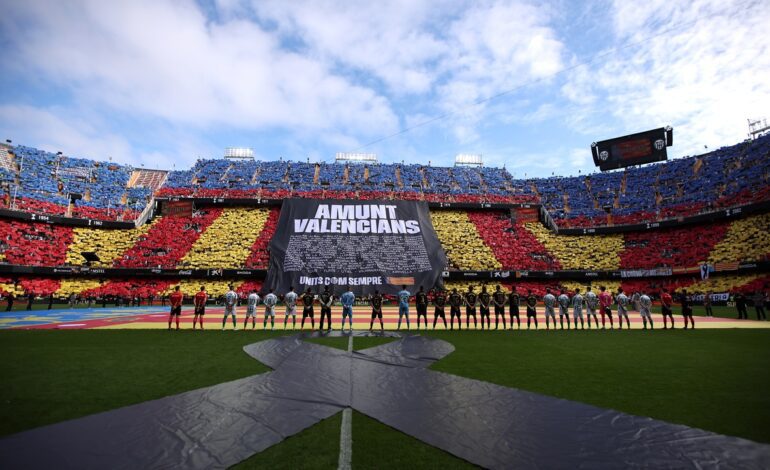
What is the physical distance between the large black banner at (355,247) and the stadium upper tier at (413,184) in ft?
19.7

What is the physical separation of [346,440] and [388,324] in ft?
45.5

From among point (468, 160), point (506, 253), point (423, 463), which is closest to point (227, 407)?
point (423, 463)

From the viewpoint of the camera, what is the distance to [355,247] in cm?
3634

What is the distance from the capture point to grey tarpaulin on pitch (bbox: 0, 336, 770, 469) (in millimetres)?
3879

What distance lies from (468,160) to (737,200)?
128 feet

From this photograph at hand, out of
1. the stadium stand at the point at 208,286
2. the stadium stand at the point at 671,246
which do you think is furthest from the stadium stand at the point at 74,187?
the stadium stand at the point at 671,246

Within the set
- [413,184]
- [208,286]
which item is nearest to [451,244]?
[413,184]

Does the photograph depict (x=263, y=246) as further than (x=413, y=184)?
No

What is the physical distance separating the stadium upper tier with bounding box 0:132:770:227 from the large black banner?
19.7 feet

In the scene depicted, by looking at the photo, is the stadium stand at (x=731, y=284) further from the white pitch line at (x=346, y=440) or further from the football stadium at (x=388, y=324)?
the white pitch line at (x=346, y=440)

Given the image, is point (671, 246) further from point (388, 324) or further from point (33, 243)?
point (33, 243)

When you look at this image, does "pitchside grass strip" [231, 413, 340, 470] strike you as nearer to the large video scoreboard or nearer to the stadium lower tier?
the stadium lower tier

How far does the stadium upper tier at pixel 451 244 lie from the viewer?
3309cm

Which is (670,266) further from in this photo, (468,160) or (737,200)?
(468,160)
